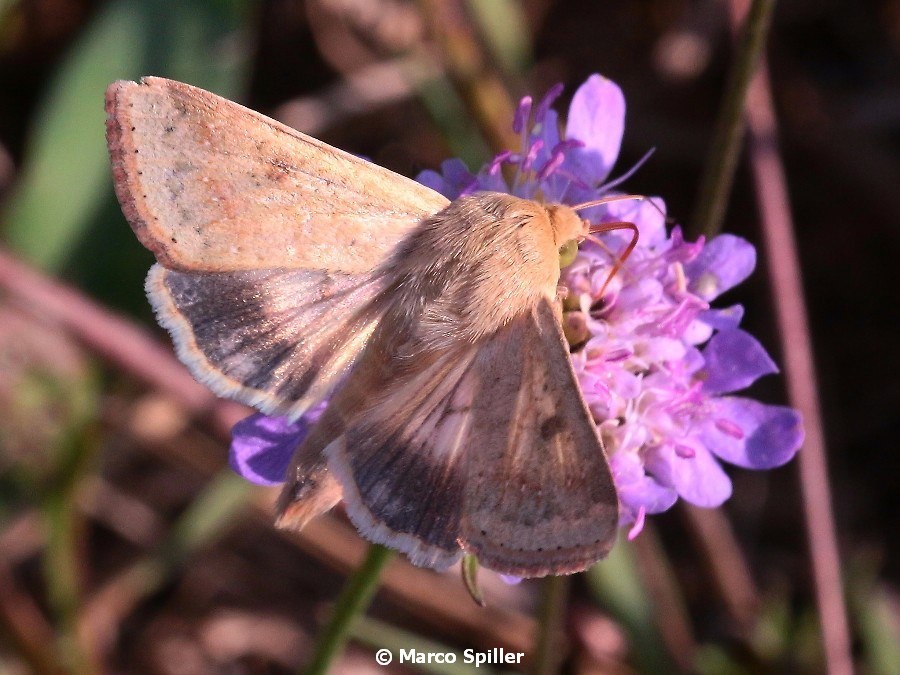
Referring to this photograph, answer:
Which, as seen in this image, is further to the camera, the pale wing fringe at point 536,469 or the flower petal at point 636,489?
the flower petal at point 636,489

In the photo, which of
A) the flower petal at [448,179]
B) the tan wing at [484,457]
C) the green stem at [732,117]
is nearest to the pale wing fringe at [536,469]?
the tan wing at [484,457]

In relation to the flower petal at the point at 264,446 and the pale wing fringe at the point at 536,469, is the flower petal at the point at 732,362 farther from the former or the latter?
the flower petal at the point at 264,446

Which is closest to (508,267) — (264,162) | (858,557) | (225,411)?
(264,162)

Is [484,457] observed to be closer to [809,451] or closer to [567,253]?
[567,253]

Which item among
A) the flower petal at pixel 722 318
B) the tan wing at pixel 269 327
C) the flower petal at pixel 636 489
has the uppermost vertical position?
the tan wing at pixel 269 327

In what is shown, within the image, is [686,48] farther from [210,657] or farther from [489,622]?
[210,657]

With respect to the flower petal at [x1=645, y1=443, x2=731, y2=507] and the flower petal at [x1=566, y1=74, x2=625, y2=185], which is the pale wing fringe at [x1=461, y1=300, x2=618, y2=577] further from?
the flower petal at [x1=566, y1=74, x2=625, y2=185]

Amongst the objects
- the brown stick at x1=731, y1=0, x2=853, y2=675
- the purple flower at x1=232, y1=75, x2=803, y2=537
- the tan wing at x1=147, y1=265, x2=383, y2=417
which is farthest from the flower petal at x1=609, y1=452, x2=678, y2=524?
the brown stick at x1=731, y1=0, x2=853, y2=675
